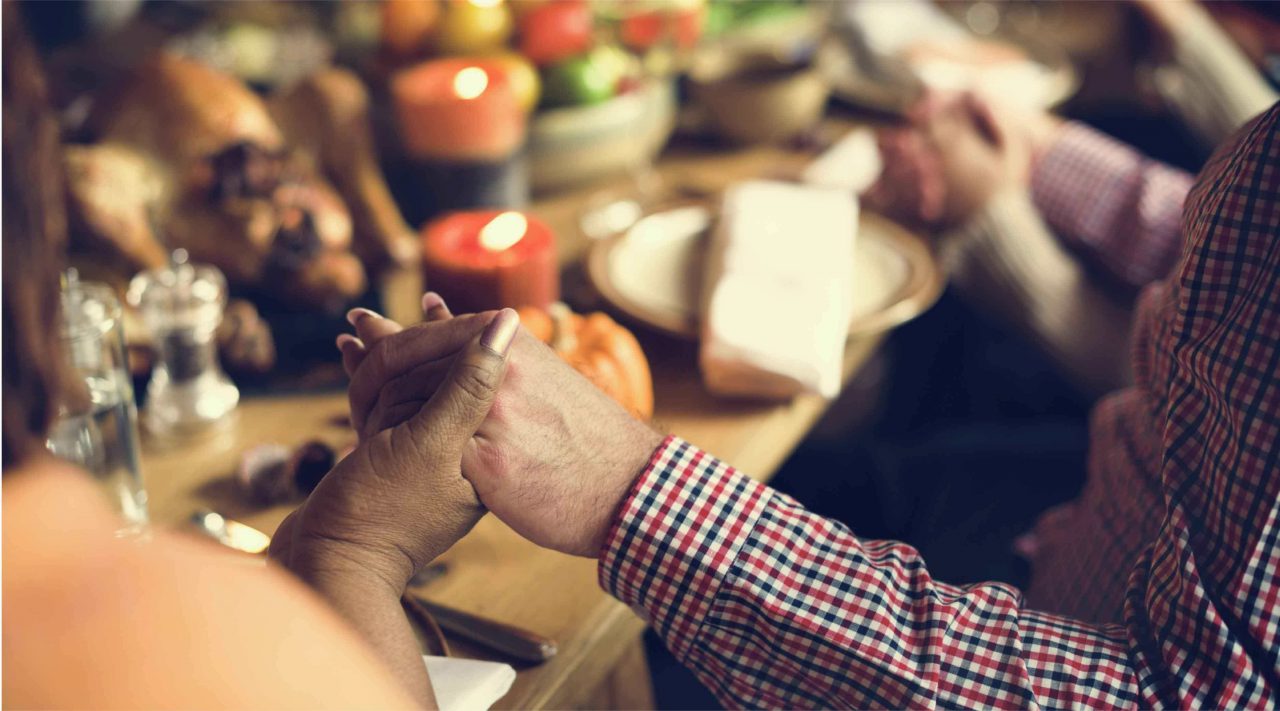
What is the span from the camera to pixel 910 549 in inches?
29.9

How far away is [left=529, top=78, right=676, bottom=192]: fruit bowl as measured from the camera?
135cm

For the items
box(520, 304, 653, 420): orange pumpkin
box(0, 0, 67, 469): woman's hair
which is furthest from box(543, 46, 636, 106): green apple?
box(0, 0, 67, 469): woman's hair

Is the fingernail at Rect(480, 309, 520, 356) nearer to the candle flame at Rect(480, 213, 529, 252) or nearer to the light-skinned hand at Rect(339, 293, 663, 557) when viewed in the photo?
the light-skinned hand at Rect(339, 293, 663, 557)

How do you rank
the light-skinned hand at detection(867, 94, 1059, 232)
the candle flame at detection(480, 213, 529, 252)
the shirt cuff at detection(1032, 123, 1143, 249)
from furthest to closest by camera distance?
the shirt cuff at detection(1032, 123, 1143, 249), the light-skinned hand at detection(867, 94, 1059, 232), the candle flame at detection(480, 213, 529, 252)

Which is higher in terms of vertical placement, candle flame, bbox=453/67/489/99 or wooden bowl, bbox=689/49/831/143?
candle flame, bbox=453/67/489/99

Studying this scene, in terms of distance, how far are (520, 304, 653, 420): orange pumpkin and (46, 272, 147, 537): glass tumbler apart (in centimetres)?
31

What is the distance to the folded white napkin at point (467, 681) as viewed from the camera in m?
0.63

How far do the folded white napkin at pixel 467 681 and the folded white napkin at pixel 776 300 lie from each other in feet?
1.28

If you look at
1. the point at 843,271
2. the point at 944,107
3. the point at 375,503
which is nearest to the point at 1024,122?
the point at 944,107

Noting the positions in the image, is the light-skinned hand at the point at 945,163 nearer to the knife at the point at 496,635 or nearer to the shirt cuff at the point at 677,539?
the shirt cuff at the point at 677,539

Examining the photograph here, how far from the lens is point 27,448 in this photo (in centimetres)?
43

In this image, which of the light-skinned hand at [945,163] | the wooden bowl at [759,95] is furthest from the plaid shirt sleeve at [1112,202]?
the wooden bowl at [759,95]

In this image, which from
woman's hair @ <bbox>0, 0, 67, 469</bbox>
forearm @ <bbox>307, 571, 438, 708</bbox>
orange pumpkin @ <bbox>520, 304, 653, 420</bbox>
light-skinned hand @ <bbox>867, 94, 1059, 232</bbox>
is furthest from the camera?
light-skinned hand @ <bbox>867, 94, 1059, 232</bbox>

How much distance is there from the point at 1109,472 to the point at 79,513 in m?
0.82
